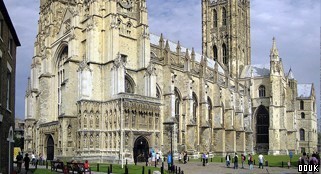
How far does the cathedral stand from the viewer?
41875 mm

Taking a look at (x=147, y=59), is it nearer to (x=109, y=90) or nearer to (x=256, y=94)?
(x=109, y=90)

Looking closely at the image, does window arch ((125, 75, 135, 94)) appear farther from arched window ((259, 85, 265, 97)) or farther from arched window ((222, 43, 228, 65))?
arched window ((259, 85, 265, 97))

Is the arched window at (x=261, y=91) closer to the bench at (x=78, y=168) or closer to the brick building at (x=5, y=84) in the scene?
the bench at (x=78, y=168)

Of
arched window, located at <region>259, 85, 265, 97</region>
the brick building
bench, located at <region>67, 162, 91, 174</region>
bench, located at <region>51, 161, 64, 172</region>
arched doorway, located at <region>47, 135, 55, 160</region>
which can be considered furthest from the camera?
arched window, located at <region>259, 85, 265, 97</region>

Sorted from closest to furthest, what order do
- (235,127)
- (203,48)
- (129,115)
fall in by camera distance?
(129,115), (235,127), (203,48)

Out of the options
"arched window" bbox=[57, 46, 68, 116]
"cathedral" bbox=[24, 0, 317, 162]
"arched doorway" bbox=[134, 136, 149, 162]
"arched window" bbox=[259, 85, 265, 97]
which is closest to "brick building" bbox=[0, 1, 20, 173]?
"cathedral" bbox=[24, 0, 317, 162]

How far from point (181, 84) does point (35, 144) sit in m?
21.4

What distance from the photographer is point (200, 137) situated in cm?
5978

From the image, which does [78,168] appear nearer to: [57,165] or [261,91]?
[57,165]

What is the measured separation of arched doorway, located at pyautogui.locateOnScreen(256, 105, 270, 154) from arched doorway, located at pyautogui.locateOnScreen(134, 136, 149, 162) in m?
44.3

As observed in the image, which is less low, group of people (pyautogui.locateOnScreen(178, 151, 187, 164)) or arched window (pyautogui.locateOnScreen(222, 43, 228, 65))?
arched window (pyautogui.locateOnScreen(222, 43, 228, 65))

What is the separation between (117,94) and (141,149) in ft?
22.9

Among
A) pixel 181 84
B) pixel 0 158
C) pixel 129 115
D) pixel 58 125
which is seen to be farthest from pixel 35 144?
pixel 0 158

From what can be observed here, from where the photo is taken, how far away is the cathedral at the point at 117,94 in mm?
41875
